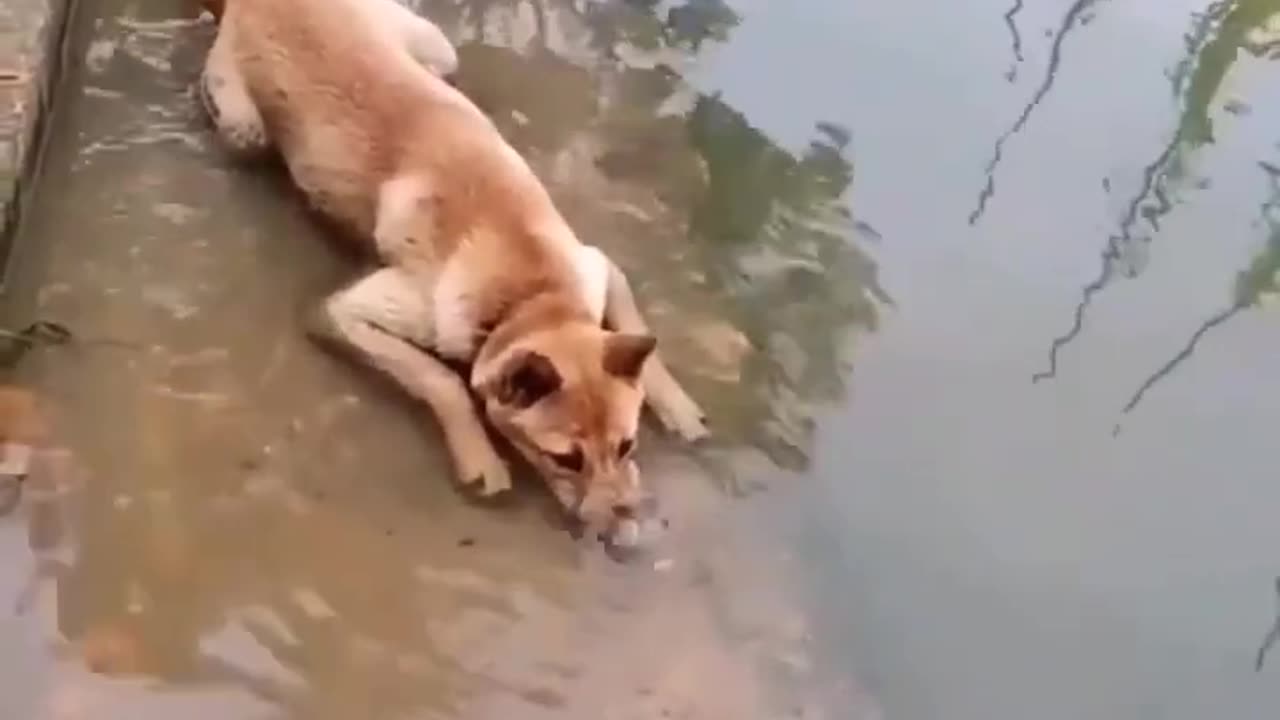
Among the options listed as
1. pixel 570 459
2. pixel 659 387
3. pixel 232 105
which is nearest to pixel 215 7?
pixel 232 105

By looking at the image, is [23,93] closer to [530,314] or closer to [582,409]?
[530,314]

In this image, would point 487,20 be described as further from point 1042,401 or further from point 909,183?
point 1042,401

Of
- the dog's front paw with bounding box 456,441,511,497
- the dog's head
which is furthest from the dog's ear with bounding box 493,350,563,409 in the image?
the dog's front paw with bounding box 456,441,511,497

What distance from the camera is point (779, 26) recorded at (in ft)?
11.0

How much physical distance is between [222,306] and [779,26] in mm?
1395

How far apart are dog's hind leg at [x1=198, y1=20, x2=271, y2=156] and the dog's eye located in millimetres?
877

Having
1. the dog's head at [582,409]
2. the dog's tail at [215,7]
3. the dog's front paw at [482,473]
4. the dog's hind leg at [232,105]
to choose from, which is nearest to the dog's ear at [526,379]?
the dog's head at [582,409]

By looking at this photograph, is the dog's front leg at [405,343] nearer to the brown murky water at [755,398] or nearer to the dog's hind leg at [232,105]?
the brown murky water at [755,398]

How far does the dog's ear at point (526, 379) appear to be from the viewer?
7.22 ft

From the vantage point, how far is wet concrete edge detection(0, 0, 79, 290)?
8.32 feet

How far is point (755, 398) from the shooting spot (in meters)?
2.58

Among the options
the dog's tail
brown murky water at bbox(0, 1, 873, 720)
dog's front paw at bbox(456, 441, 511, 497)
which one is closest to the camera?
brown murky water at bbox(0, 1, 873, 720)

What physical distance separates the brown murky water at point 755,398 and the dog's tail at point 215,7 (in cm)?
7

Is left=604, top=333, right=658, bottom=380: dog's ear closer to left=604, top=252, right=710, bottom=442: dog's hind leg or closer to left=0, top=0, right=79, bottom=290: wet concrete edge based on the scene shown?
left=604, top=252, right=710, bottom=442: dog's hind leg
